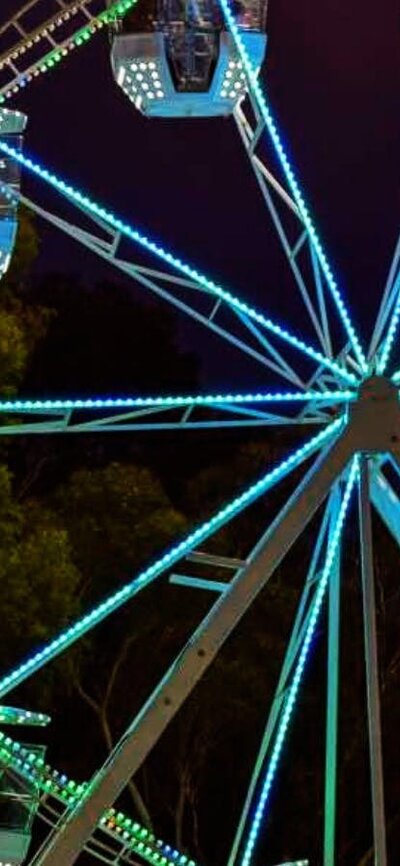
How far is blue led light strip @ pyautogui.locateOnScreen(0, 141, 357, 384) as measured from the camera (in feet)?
45.8

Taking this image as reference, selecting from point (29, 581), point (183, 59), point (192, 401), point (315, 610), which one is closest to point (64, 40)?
point (183, 59)

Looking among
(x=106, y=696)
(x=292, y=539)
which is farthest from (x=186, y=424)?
(x=106, y=696)

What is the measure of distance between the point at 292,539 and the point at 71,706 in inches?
745

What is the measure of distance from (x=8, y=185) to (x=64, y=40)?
0.95 metres

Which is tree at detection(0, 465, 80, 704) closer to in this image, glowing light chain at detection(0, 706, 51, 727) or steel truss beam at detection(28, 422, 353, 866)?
glowing light chain at detection(0, 706, 51, 727)

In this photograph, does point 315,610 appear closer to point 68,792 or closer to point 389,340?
point 389,340

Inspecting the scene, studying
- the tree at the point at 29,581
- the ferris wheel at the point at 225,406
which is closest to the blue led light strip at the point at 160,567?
the ferris wheel at the point at 225,406

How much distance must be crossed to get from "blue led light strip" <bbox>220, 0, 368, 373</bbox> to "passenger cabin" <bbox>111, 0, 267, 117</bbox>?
0.31 meters

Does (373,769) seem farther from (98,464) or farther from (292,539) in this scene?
(98,464)

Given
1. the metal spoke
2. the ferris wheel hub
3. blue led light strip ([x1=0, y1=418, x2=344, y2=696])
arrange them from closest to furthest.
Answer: the metal spoke → blue led light strip ([x1=0, y1=418, x2=344, y2=696]) → the ferris wheel hub

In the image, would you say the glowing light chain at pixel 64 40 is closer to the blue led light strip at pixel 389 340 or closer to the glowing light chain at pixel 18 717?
the blue led light strip at pixel 389 340

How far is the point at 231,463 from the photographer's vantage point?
109 ft

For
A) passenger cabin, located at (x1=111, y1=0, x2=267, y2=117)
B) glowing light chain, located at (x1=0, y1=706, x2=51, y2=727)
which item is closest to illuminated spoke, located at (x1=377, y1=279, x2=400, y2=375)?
passenger cabin, located at (x1=111, y1=0, x2=267, y2=117)

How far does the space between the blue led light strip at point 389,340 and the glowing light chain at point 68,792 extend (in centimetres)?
285
